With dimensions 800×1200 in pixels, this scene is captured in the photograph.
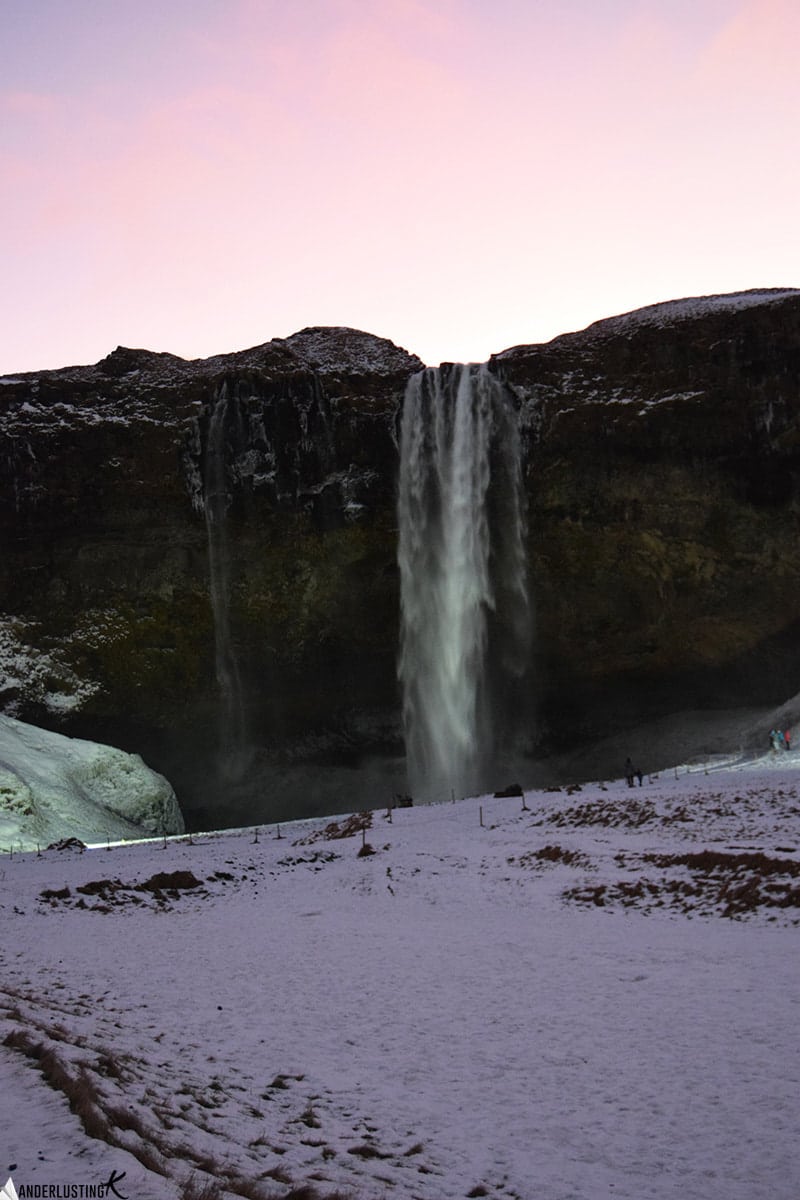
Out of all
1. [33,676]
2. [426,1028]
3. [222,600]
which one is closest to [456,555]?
[222,600]

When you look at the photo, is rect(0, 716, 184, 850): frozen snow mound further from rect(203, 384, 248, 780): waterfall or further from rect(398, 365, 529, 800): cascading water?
rect(398, 365, 529, 800): cascading water

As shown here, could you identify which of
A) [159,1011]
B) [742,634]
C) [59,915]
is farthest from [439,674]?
[159,1011]

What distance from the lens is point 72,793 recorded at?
3459 centimetres

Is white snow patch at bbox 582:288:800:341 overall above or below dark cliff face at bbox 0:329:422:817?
above

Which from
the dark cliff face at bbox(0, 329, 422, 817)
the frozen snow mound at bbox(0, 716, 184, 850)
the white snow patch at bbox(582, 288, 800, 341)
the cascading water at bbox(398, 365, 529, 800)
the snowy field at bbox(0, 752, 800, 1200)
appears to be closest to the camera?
the snowy field at bbox(0, 752, 800, 1200)

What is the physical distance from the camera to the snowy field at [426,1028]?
14.4 ft

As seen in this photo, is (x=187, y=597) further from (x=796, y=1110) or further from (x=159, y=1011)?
(x=796, y=1110)

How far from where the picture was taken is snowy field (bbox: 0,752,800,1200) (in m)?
4.39

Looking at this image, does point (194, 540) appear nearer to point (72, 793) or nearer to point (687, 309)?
point (72, 793)

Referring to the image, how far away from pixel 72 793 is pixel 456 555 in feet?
66.7

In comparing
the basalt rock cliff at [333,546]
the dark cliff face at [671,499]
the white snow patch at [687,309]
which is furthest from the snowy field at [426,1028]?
the white snow patch at [687,309]

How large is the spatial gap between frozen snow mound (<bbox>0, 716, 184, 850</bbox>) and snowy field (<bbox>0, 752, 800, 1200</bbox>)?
45.1ft

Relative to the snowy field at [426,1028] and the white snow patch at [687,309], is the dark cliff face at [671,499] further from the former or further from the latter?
the snowy field at [426,1028]

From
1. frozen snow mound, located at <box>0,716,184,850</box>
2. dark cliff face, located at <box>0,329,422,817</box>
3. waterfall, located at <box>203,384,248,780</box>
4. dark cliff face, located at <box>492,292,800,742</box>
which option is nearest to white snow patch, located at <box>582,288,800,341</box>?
dark cliff face, located at <box>492,292,800,742</box>
